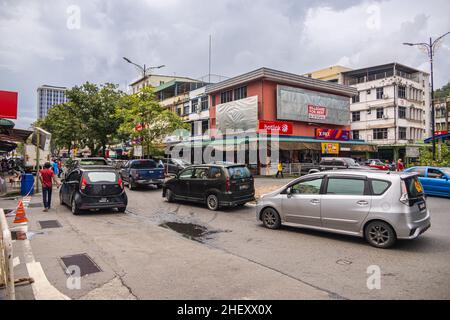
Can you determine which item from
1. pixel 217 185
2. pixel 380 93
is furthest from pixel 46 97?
pixel 217 185

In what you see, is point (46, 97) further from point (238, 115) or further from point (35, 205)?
point (35, 205)

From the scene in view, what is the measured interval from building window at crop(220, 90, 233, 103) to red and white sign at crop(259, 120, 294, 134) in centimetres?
756

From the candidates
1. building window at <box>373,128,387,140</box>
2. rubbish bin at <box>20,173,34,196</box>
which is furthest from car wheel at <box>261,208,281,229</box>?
building window at <box>373,128,387,140</box>

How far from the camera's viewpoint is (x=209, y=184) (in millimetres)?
10953

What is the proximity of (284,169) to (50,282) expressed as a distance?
25.8 meters

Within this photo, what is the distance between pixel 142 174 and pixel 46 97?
73506 mm

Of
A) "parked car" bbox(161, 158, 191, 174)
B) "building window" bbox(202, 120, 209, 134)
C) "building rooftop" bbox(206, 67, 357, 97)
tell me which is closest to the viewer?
"parked car" bbox(161, 158, 191, 174)

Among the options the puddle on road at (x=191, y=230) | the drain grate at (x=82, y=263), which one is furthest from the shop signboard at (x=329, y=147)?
the drain grate at (x=82, y=263)

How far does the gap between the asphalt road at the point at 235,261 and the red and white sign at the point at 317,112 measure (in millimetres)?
26509

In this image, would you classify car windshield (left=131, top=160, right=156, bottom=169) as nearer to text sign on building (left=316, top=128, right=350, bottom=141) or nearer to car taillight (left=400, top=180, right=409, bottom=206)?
car taillight (left=400, top=180, right=409, bottom=206)

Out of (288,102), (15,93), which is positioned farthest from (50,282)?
(288,102)

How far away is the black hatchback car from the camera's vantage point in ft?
32.2

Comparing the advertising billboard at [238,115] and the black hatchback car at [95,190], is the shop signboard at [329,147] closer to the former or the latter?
the advertising billboard at [238,115]
